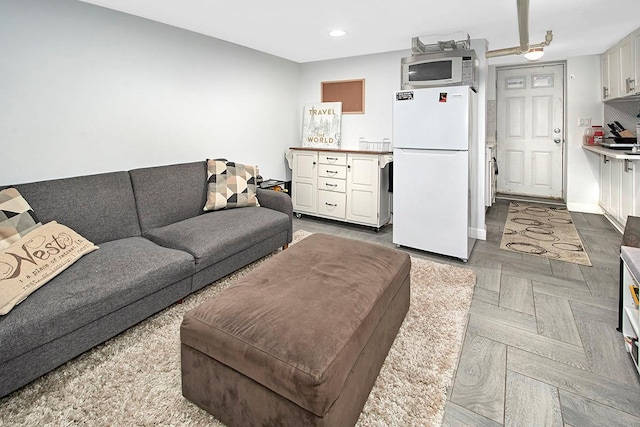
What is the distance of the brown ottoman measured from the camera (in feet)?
4.02

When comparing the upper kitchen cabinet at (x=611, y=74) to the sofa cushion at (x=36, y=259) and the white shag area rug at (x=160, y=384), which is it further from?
the sofa cushion at (x=36, y=259)

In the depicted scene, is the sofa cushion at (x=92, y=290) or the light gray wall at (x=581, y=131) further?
the light gray wall at (x=581, y=131)

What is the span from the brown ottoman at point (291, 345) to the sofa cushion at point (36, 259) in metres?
0.90

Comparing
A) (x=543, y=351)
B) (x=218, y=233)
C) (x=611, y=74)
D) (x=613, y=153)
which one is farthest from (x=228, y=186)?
(x=611, y=74)

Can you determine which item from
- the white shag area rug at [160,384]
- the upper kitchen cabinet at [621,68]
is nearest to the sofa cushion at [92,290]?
the white shag area rug at [160,384]

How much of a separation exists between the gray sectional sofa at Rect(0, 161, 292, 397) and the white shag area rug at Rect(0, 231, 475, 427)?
0.10m

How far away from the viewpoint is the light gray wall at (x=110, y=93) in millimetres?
2342

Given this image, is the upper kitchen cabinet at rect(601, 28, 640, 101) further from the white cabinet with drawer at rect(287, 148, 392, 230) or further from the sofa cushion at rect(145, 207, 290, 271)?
the sofa cushion at rect(145, 207, 290, 271)

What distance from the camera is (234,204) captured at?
3.39 m

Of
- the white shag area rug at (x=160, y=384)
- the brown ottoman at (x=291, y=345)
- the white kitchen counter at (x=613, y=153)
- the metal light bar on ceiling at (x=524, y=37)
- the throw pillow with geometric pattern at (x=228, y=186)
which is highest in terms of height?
the metal light bar on ceiling at (x=524, y=37)

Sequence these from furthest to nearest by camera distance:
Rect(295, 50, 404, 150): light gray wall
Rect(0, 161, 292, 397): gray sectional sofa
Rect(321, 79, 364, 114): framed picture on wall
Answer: Rect(321, 79, 364, 114): framed picture on wall < Rect(295, 50, 404, 150): light gray wall < Rect(0, 161, 292, 397): gray sectional sofa

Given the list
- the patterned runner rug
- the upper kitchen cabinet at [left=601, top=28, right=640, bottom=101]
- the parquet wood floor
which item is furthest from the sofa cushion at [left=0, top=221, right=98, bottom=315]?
the upper kitchen cabinet at [left=601, top=28, right=640, bottom=101]

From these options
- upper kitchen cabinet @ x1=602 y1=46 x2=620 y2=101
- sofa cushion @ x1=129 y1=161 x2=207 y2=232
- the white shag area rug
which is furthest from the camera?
upper kitchen cabinet @ x1=602 y1=46 x2=620 y2=101

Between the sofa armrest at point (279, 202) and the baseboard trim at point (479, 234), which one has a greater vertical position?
the sofa armrest at point (279, 202)
